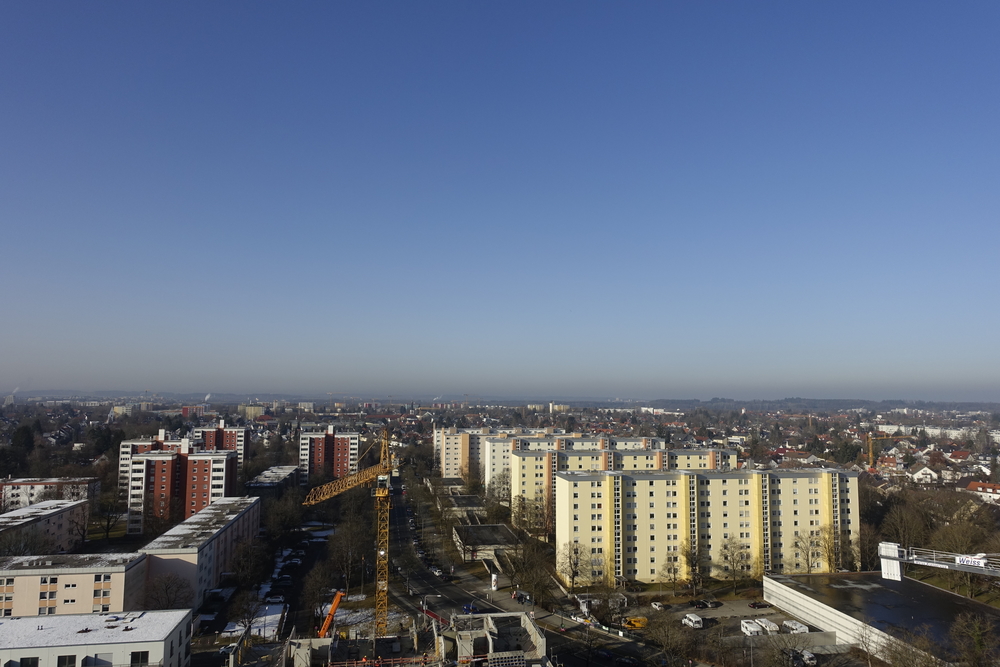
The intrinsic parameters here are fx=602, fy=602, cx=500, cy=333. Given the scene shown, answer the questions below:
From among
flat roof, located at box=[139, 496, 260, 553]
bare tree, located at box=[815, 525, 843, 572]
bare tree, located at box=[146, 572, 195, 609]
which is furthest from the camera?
bare tree, located at box=[815, 525, 843, 572]

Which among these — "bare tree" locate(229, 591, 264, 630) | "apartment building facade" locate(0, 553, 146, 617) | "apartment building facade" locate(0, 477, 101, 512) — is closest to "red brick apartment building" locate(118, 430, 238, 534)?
"apartment building facade" locate(0, 477, 101, 512)

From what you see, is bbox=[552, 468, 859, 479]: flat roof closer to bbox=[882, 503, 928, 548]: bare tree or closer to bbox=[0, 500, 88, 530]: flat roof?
bbox=[882, 503, 928, 548]: bare tree

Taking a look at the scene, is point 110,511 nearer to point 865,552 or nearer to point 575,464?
point 575,464

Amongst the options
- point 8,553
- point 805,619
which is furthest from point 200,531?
point 805,619

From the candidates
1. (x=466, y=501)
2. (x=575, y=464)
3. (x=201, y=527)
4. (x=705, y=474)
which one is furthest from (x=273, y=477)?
(x=705, y=474)

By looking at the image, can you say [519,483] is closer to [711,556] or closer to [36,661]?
[711,556]
